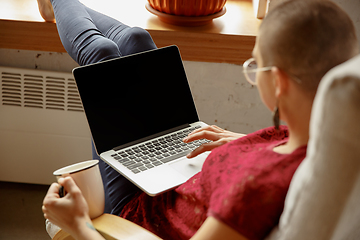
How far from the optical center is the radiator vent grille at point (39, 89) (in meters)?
1.55

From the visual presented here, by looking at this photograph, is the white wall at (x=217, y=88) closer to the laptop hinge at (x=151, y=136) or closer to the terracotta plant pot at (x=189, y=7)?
the terracotta plant pot at (x=189, y=7)

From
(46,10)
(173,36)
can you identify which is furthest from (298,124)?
(46,10)

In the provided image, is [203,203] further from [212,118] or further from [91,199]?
[212,118]

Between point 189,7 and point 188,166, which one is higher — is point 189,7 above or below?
above

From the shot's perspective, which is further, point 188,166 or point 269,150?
point 188,166

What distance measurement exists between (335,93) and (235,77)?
1.20 metres

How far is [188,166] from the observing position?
100 cm

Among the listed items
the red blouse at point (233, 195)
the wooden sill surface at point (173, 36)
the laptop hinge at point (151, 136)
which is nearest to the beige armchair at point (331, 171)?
the red blouse at point (233, 195)

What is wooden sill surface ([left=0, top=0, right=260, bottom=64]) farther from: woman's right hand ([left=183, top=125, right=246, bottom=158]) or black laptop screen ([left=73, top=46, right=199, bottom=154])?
woman's right hand ([left=183, top=125, right=246, bottom=158])

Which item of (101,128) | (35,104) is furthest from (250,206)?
(35,104)

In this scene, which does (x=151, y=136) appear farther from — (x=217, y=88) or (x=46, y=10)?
(x=46, y=10)

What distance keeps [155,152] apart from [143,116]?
4.7 inches

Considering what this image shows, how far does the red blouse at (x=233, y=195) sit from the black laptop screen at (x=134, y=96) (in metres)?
0.20

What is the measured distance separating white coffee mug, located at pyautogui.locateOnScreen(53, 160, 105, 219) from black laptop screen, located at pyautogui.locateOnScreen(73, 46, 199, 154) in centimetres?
21
